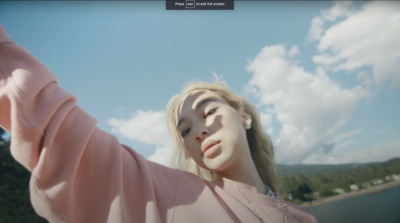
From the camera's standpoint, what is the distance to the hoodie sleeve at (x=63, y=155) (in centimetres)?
38

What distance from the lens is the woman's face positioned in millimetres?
587

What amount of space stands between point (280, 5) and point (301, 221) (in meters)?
0.62

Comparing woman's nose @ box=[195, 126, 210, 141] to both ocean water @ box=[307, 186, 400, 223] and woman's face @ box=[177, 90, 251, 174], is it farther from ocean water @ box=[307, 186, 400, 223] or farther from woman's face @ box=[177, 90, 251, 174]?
ocean water @ box=[307, 186, 400, 223]

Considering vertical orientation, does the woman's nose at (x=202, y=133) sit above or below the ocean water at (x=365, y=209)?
above

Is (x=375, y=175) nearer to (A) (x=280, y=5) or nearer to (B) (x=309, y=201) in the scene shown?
(B) (x=309, y=201)

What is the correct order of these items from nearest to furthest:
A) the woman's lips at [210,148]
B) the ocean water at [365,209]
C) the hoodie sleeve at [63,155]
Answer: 1. the hoodie sleeve at [63,155]
2. the woman's lips at [210,148]
3. the ocean water at [365,209]

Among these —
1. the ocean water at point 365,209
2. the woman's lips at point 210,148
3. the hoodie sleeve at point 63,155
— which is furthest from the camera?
the ocean water at point 365,209

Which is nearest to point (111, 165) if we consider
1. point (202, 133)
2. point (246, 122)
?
point (202, 133)

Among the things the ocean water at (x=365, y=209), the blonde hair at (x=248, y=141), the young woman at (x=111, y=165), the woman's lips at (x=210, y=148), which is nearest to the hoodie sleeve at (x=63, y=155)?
the young woman at (x=111, y=165)

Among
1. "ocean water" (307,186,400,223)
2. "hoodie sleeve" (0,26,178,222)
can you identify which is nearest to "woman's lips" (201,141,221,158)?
"hoodie sleeve" (0,26,178,222)

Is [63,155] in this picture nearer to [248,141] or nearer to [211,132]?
[211,132]

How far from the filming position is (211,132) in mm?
601

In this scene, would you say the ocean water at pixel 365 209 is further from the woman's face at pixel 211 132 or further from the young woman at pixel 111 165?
the woman's face at pixel 211 132

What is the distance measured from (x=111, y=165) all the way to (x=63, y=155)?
9cm
